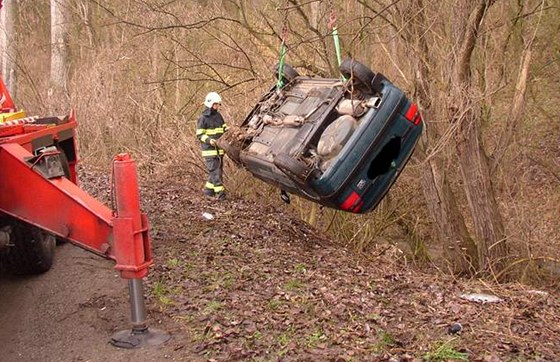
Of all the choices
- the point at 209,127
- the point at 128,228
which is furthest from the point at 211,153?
the point at 128,228

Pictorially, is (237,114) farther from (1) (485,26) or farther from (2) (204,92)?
(1) (485,26)

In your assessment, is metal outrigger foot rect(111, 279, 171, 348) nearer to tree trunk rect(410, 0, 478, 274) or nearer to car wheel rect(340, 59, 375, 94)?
car wheel rect(340, 59, 375, 94)

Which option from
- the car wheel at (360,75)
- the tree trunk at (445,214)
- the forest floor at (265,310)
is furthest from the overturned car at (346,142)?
the tree trunk at (445,214)

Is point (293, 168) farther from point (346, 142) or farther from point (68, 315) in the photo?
point (68, 315)

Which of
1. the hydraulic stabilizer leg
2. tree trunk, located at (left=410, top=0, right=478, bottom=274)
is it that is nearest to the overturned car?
the hydraulic stabilizer leg

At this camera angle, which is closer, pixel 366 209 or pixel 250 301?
pixel 250 301

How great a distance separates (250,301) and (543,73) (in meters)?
8.99

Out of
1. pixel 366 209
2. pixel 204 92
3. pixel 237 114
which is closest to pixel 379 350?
pixel 366 209

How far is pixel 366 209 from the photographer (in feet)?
21.3

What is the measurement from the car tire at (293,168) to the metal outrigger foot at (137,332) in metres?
1.78

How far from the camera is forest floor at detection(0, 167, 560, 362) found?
15.3ft

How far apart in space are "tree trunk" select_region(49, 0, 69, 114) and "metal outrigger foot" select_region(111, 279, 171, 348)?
38.9 ft

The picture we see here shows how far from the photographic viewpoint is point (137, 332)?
4.89m

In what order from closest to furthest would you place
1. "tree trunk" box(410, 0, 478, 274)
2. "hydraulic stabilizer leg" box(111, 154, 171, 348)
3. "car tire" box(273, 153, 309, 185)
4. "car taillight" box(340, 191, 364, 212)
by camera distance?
"hydraulic stabilizer leg" box(111, 154, 171, 348) → "car tire" box(273, 153, 309, 185) → "car taillight" box(340, 191, 364, 212) → "tree trunk" box(410, 0, 478, 274)
